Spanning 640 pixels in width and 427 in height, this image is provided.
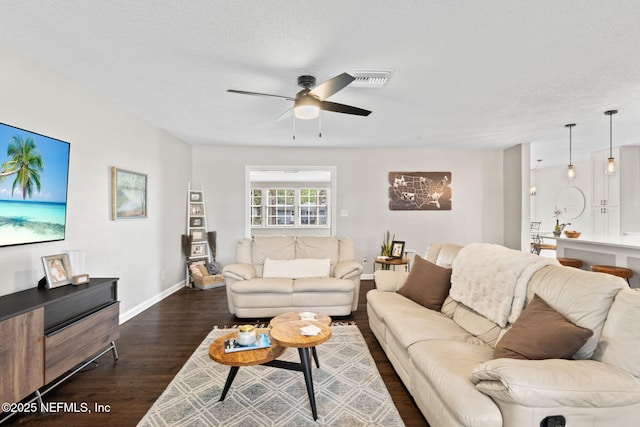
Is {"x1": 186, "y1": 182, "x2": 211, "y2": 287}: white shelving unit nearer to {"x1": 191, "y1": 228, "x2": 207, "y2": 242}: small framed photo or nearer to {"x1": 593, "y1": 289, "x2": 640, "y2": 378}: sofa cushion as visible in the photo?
{"x1": 191, "y1": 228, "x2": 207, "y2": 242}: small framed photo

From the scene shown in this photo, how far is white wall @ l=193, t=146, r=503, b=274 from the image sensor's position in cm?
543

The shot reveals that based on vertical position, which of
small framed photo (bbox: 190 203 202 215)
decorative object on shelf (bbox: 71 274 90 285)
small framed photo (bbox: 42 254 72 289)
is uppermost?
small framed photo (bbox: 190 203 202 215)

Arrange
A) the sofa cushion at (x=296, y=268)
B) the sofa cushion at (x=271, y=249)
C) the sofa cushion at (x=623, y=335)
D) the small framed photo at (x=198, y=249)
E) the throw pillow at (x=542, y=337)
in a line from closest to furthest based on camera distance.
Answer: the sofa cushion at (x=623, y=335) → the throw pillow at (x=542, y=337) → the sofa cushion at (x=296, y=268) → the sofa cushion at (x=271, y=249) → the small framed photo at (x=198, y=249)

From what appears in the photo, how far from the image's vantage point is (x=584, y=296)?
156 centimetres

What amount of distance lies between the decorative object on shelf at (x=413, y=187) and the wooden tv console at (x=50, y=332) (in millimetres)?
4487

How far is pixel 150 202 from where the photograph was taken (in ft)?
13.3

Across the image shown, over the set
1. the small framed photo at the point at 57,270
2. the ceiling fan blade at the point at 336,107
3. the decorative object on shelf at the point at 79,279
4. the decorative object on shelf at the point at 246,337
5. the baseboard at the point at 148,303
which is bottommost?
the baseboard at the point at 148,303

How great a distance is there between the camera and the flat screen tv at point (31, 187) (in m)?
2.03

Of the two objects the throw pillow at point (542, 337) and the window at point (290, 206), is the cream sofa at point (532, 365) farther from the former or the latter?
the window at point (290, 206)

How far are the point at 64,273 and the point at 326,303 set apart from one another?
2441mm

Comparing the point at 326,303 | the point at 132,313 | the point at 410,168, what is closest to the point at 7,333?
the point at 132,313

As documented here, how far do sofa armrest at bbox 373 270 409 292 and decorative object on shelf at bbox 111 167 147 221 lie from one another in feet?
9.83

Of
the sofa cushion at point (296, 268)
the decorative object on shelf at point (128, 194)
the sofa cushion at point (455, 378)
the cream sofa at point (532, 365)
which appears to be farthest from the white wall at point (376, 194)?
the sofa cushion at point (455, 378)

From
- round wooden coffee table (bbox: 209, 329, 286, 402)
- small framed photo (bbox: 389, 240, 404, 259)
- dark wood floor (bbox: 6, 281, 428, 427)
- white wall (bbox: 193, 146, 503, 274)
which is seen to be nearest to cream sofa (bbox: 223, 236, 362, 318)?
dark wood floor (bbox: 6, 281, 428, 427)
